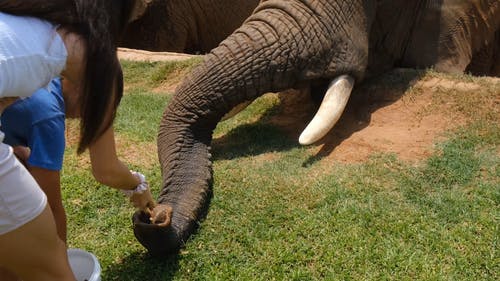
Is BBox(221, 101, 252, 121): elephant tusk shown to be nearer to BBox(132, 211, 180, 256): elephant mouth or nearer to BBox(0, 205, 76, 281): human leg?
BBox(132, 211, 180, 256): elephant mouth

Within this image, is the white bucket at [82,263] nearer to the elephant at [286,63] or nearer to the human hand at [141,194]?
the human hand at [141,194]

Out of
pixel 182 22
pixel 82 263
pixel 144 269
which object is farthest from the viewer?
pixel 182 22

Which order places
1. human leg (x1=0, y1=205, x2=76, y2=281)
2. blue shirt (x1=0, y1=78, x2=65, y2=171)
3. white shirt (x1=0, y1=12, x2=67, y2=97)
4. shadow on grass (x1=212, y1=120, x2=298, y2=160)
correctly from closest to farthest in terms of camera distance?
white shirt (x1=0, y1=12, x2=67, y2=97), human leg (x1=0, y1=205, x2=76, y2=281), blue shirt (x1=0, y1=78, x2=65, y2=171), shadow on grass (x1=212, y1=120, x2=298, y2=160)

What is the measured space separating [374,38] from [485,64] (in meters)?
1.72

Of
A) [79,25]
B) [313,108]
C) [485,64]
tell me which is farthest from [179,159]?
[485,64]

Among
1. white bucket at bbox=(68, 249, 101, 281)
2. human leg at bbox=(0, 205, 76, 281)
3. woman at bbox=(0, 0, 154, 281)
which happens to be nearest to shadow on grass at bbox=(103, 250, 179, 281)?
white bucket at bbox=(68, 249, 101, 281)

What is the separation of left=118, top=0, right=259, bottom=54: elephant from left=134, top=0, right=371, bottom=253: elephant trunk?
12.6 ft

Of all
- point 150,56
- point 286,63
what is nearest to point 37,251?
point 286,63

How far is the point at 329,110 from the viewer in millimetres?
4242

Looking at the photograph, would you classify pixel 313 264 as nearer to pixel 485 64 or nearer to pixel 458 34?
pixel 458 34

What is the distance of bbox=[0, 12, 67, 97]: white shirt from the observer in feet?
6.26

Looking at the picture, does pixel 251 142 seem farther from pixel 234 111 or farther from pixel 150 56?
pixel 150 56

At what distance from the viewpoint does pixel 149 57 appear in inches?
288

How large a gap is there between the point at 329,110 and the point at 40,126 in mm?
2136
